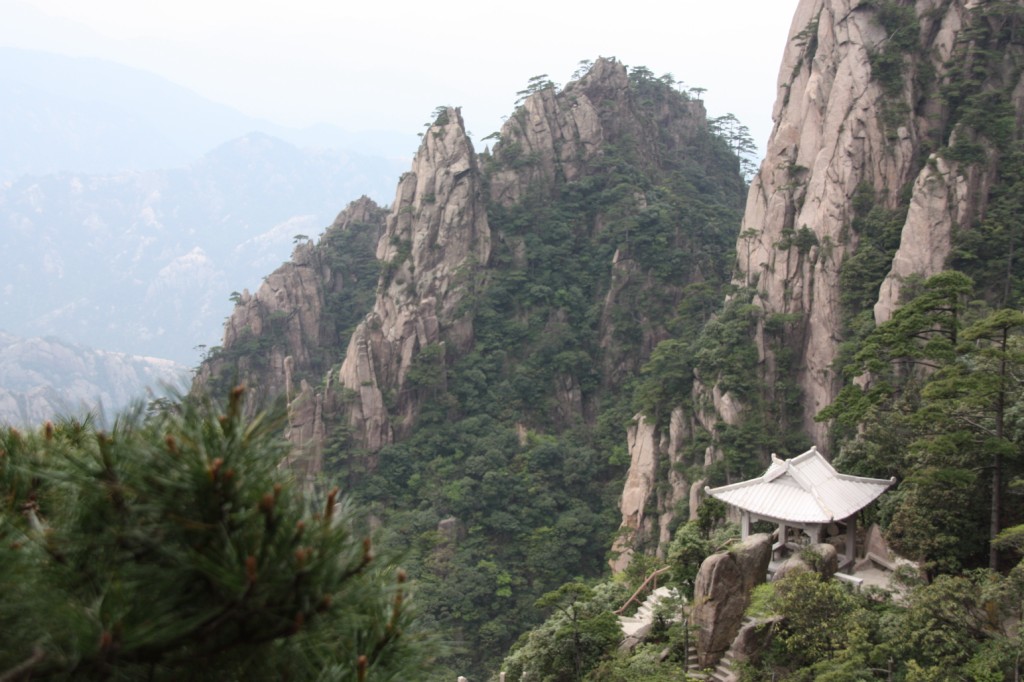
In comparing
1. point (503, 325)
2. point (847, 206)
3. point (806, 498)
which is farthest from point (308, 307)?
point (806, 498)

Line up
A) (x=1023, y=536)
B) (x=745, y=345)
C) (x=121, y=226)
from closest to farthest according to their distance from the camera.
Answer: (x=1023, y=536) < (x=745, y=345) < (x=121, y=226)

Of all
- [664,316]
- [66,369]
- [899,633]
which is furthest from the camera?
[66,369]

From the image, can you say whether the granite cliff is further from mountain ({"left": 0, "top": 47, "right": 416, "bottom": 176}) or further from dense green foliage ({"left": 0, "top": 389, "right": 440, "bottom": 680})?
mountain ({"left": 0, "top": 47, "right": 416, "bottom": 176})

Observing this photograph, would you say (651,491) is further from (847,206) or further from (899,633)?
(899,633)

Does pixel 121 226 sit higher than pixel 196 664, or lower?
higher

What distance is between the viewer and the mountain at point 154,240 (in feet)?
377

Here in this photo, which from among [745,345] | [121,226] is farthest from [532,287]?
[121,226]

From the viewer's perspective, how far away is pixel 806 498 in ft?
47.2

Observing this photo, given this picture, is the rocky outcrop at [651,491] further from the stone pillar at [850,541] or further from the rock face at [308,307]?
the rock face at [308,307]

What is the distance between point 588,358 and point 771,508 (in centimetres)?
2312

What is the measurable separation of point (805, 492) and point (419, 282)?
1002 inches

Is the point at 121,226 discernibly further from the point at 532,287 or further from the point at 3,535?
the point at 3,535

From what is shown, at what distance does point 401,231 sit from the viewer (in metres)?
39.4

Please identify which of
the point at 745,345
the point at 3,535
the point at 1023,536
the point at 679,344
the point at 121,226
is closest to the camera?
the point at 3,535
